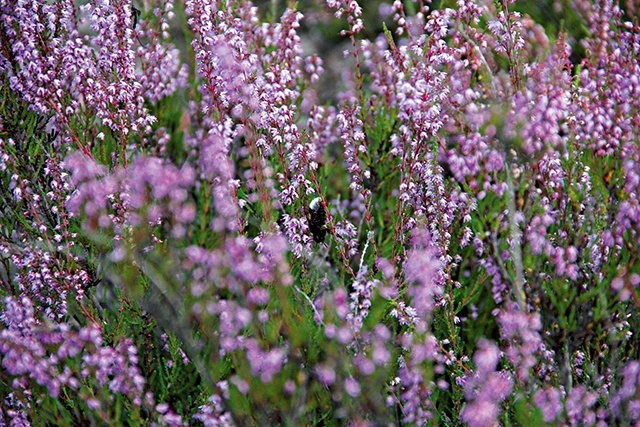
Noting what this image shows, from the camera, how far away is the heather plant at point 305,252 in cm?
226

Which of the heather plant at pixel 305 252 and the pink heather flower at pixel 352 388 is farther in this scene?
the heather plant at pixel 305 252

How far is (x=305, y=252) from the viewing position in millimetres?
2848

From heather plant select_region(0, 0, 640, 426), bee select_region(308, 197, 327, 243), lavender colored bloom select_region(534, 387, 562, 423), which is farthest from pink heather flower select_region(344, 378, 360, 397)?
bee select_region(308, 197, 327, 243)

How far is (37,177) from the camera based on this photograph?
311 centimetres

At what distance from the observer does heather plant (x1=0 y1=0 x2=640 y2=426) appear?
89.0 inches

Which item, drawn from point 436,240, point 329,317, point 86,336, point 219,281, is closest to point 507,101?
point 436,240

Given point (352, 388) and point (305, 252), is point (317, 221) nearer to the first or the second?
point (305, 252)

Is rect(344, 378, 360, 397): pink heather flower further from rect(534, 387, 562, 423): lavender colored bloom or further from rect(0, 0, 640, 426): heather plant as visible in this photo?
rect(534, 387, 562, 423): lavender colored bloom

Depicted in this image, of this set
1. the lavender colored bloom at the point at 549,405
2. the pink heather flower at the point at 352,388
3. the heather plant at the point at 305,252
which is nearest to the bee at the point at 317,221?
the heather plant at the point at 305,252

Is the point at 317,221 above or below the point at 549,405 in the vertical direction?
below

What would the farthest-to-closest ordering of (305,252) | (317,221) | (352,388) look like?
(317,221), (305,252), (352,388)

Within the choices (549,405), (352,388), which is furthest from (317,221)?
(549,405)

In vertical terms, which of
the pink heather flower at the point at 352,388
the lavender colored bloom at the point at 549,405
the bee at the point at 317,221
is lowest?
the bee at the point at 317,221

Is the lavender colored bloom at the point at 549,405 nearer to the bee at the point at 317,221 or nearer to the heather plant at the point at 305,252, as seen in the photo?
the heather plant at the point at 305,252
